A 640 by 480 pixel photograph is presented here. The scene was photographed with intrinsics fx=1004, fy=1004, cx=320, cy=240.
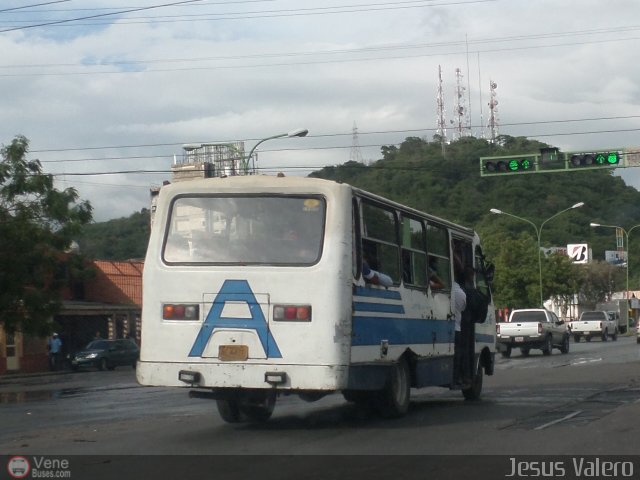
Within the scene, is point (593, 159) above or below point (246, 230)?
above

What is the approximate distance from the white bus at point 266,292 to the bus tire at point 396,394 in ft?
0.87

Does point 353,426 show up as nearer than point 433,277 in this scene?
Yes

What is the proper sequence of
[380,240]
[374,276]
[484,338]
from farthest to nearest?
[484,338]
[380,240]
[374,276]

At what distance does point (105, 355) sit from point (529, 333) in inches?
674

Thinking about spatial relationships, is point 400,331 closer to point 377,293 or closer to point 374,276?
point 377,293

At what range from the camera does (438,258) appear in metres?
15.3

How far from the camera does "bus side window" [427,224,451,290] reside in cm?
1495

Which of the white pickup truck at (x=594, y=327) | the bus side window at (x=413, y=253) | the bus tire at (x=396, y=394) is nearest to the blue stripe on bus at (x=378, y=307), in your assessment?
the bus side window at (x=413, y=253)

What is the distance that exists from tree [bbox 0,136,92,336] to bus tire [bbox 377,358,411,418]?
21.2 meters

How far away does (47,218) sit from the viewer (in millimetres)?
33781

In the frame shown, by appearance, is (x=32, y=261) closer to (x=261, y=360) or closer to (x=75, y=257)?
(x=75, y=257)
